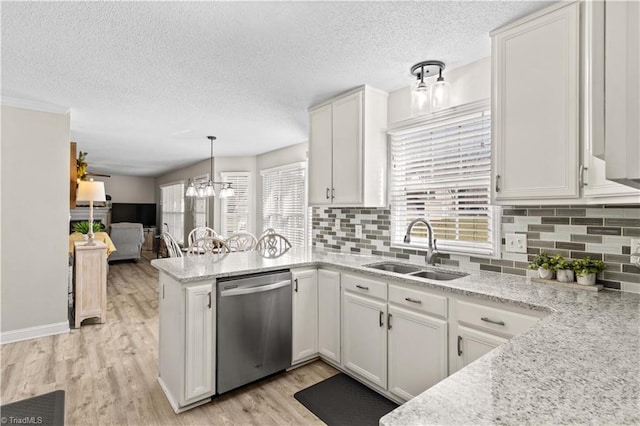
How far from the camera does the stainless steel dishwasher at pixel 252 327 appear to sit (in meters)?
2.25

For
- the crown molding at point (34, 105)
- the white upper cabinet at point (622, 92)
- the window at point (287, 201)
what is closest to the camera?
the white upper cabinet at point (622, 92)

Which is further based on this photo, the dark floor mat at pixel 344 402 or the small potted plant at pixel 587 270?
the dark floor mat at pixel 344 402

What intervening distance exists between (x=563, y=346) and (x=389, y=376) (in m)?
1.39

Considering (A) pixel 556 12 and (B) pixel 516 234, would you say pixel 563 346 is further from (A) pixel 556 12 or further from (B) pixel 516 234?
(A) pixel 556 12

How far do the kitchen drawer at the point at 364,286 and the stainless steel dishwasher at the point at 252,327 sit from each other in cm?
45

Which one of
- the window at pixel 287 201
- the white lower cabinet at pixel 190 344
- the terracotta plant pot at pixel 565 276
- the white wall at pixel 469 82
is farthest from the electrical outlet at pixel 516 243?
the window at pixel 287 201

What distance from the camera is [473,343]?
1.79 m

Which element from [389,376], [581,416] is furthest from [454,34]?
[389,376]

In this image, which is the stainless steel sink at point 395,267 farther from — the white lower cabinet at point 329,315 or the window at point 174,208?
the window at point 174,208

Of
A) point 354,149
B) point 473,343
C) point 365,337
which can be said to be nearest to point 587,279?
point 473,343

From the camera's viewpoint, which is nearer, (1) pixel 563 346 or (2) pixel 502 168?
(1) pixel 563 346

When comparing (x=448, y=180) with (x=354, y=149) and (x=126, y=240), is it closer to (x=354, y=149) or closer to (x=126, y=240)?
(x=354, y=149)

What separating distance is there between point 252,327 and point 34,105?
10.4 feet

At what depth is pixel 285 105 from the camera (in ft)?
11.2
